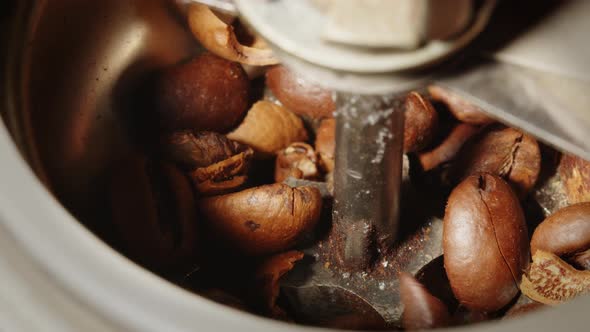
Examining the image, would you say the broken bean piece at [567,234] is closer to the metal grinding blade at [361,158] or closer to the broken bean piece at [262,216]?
the metal grinding blade at [361,158]

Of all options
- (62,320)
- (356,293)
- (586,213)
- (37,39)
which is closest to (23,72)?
(37,39)

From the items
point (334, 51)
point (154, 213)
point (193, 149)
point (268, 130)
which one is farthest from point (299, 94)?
point (334, 51)

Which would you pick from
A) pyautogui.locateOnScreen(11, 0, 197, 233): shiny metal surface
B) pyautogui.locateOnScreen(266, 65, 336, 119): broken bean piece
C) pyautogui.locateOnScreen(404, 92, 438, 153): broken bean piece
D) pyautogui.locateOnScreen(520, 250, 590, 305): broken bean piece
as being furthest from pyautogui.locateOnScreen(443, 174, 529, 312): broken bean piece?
pyautogui.locateOnScreen(11, 0, 197, 233): shiny metal surface

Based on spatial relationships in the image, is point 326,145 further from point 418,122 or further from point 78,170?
point 78,170

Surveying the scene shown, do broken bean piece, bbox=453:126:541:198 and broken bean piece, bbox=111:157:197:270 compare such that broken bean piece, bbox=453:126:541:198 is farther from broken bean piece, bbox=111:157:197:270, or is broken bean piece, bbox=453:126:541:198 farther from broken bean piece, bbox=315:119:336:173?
broken bean piece, bbox=111:157:197:270

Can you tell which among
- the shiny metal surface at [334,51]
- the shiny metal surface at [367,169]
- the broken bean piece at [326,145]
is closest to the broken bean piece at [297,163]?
the broken bean piece at [326,145]
